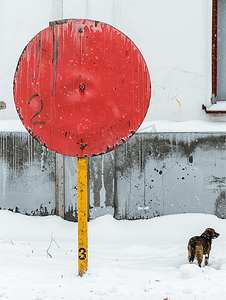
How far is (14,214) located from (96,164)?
1.15 m

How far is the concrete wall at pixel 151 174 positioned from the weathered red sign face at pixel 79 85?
1.27 meters

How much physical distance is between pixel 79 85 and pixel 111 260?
4.85 ft

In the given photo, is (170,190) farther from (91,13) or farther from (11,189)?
(91,13)

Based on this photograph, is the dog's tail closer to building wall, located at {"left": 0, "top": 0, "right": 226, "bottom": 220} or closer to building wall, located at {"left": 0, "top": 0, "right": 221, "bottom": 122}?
building wall, located at {"left": 0, "top": 0, "right": 226, "bottom": 220}

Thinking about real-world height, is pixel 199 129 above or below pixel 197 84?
below

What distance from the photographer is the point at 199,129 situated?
3.14 meters

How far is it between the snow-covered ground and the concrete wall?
14 centimetres

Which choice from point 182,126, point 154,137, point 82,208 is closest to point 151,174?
point 154,137

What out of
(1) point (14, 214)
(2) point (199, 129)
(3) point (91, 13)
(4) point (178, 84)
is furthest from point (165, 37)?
(1) point (14, 214)

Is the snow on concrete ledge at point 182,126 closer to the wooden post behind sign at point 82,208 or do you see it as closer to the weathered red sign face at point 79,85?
the weathered red sign face at point 79,85

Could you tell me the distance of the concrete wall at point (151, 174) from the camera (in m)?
3.15

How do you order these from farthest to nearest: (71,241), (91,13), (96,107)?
(91,13), (71,241), (96,107)

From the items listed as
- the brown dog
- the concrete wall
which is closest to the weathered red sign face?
the brown dog

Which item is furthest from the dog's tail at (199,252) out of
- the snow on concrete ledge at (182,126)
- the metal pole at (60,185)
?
the metal pole at (60,185)
